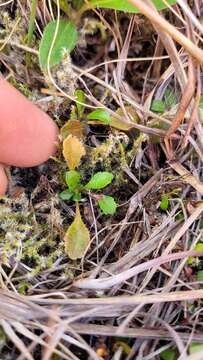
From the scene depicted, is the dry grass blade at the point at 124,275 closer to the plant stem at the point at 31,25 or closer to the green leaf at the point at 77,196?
the green leaf at the point at 77,196

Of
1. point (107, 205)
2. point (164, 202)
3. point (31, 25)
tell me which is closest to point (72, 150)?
point (107, 205)

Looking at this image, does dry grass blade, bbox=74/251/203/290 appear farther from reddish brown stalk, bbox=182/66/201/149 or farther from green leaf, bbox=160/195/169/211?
reddish brown stalk, bbox=182/66/201/149

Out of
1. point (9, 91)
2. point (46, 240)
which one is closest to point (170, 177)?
point (46, 240)

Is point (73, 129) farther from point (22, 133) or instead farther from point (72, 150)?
point (22, 133)

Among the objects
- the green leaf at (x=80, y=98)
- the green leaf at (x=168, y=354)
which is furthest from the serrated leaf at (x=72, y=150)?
the green leaf at (x=168, y=354)

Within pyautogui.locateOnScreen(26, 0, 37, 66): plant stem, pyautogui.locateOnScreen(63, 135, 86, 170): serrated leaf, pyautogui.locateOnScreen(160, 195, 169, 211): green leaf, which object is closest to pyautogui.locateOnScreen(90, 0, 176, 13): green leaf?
pyautogui.locateOnScreen(26, 0, 37, 66): plant stem

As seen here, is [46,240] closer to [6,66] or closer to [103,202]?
[103,202]
